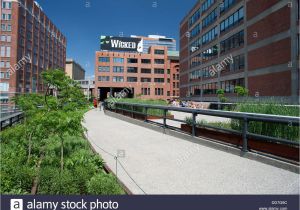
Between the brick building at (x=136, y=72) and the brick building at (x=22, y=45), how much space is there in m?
20.4

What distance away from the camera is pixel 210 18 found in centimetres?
4600

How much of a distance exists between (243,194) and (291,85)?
2397 centimetres

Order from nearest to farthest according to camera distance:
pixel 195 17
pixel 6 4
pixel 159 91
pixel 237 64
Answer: pixel 237 64
pixel 195 17
pixel 6 4
pixel 159 91

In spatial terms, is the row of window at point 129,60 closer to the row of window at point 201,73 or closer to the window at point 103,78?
the window at point 103,78

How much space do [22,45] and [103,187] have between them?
253 feet

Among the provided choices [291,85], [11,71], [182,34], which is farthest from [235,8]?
[11,71]

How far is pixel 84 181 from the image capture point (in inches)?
172

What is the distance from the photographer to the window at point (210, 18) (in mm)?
43750

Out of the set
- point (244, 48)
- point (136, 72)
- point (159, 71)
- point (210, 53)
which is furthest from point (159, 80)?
point (244, 48)

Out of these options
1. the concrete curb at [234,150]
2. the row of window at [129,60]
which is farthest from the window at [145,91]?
the concrete curb at [234,150]

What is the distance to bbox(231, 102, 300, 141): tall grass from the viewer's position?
625 cm

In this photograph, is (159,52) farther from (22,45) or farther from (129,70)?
(22,45)

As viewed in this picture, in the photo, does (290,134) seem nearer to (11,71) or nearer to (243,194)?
(243,194)

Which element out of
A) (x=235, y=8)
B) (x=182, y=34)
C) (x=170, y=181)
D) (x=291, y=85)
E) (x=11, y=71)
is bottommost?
(x=170, y=181)
